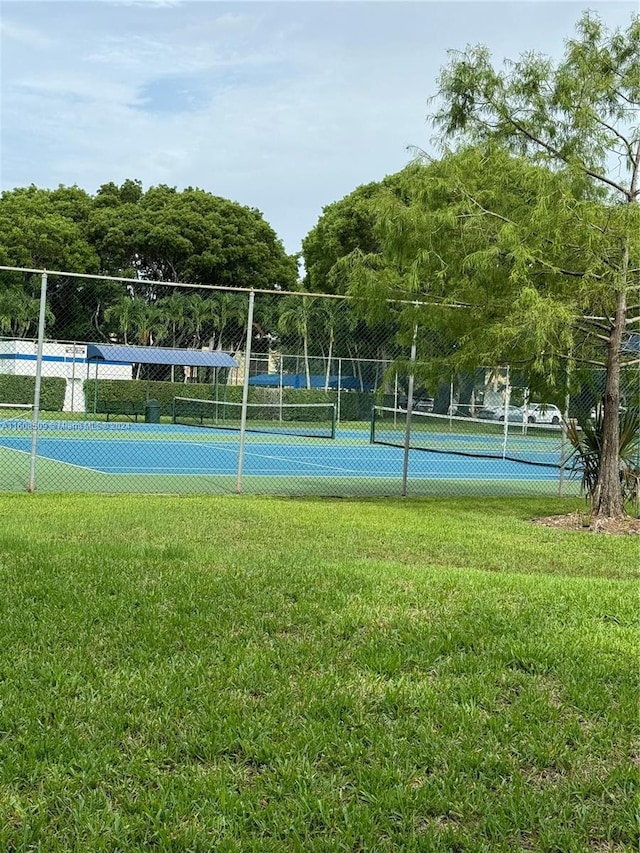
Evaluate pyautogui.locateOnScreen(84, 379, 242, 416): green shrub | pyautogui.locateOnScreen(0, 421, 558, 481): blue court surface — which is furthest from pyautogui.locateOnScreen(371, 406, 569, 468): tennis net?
pyautogui.locateOnScreen(84, 379, 242, 416): green shrub

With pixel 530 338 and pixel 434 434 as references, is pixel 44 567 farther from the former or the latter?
pixel 434 434

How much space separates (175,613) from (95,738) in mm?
1482

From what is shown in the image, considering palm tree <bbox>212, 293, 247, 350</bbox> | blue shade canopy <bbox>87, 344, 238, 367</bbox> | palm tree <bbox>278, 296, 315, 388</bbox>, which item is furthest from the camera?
palm tree <bbox>212, 293, 247, 350</bbox>

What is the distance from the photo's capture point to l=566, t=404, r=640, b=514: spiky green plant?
9.77 m

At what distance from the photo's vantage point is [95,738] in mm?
3234

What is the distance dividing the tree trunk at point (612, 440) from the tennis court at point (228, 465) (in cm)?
349

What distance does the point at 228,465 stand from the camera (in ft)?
55.3

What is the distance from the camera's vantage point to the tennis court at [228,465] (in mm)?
13039

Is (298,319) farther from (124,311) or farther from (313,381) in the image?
(124,311)

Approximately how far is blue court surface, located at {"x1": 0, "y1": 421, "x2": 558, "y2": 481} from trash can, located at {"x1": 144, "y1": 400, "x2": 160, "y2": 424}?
0.32m

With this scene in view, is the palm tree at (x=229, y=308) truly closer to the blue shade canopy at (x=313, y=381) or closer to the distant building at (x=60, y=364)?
A: the blue shade canopy at (x=313, y=381)

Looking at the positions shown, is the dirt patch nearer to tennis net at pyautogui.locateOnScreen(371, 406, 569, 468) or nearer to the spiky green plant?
the spiky green plant

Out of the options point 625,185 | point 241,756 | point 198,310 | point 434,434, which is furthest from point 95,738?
point 198,310

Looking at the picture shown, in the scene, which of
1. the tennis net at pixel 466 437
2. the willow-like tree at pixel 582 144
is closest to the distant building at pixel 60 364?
the tennis net at pixel 466 437
